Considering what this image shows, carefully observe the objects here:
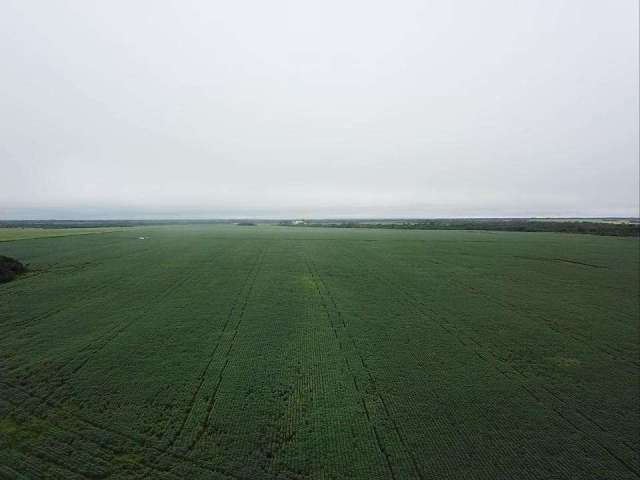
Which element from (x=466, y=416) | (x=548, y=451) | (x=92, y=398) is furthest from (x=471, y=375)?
(x=92, y=398)

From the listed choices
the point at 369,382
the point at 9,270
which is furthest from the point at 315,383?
the point at 9,270

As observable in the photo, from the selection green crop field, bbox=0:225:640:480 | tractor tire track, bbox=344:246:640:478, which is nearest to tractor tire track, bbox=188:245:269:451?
green crop field, bbox=0:225:640:480

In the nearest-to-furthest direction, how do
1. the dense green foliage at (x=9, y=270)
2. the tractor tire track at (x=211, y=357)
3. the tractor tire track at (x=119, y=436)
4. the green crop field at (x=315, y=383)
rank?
the tractor tire track at (x=119, y=436) → the green crop field at (x=315, y=383) → the tractor tire track at (x=211, y=357) → the dense green foliage at (x=9, y=270)

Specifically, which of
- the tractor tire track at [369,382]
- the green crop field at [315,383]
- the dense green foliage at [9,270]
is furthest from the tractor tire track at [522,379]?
the dense green foliage at [9,270]

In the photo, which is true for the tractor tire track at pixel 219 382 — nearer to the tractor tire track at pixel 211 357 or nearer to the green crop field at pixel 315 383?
the green crop field at pixel 315 383

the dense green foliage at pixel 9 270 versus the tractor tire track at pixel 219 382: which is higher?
the dense green foliage at pixel 9 270

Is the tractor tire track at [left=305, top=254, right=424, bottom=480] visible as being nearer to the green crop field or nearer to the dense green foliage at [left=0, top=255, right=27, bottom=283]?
the green crop field

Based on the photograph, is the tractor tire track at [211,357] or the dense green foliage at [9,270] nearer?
the tractor tire track at [211,357]

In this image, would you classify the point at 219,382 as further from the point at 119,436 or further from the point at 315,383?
the point at 315,383

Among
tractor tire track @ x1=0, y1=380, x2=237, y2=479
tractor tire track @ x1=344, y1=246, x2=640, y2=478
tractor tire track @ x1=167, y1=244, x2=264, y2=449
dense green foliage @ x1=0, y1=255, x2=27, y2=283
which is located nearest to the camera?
tractor tire track @ x1=0, y1=380, x2=237, y2=479
